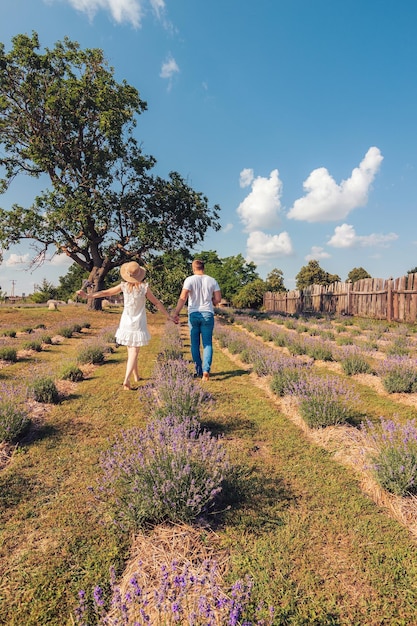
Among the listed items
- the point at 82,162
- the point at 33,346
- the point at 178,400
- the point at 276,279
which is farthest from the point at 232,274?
the point at 178,400

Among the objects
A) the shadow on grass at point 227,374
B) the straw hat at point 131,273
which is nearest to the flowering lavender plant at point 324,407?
the shadow on grass at point 227,374

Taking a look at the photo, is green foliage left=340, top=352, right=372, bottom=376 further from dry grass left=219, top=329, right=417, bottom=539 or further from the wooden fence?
the wooden fence

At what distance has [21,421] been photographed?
13.3 ft

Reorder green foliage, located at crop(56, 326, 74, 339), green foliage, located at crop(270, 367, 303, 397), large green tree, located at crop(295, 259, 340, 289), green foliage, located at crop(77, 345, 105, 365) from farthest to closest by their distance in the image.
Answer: large green tree, located at crop(295, 259, 340, 289)
green foliage, located at crop(56, 326, 74, 339)
green foliage, located at crop(77, 345, 105, 365)
green foliage, located at crop(270, 367, 303, 397)

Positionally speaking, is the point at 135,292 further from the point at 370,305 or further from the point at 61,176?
the point at 61,176

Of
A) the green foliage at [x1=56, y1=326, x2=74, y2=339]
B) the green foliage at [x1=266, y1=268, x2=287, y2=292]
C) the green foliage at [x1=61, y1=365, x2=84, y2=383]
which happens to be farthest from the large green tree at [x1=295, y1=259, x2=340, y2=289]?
the green foliage at [x1=61, y1=365, x2=84, y2=383]

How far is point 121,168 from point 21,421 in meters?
21.2

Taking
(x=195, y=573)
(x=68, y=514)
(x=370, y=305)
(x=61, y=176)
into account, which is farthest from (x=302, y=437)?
(x=61, y=176)

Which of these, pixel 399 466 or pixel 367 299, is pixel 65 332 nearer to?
pixel 399 466

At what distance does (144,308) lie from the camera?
19.4ft

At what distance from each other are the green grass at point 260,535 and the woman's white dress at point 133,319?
1884 mm

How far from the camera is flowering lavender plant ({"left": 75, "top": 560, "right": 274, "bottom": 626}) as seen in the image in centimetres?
161

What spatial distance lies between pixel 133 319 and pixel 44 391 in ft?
6.05

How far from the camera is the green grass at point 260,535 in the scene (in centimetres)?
184
